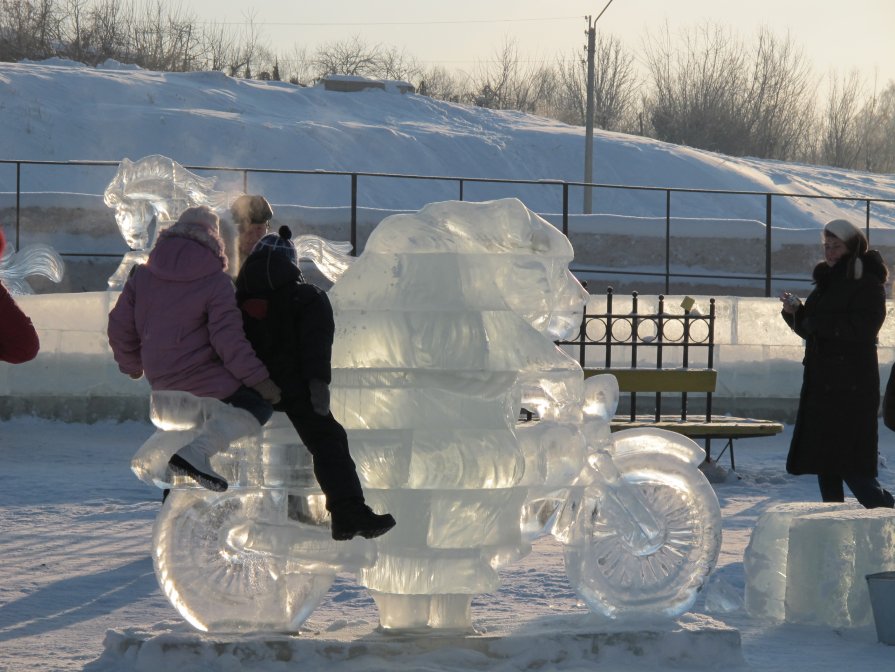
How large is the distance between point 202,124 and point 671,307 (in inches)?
787

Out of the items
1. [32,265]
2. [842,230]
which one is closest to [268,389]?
[842,230]

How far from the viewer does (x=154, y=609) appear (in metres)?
6.14

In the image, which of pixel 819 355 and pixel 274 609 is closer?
pixel 274 609

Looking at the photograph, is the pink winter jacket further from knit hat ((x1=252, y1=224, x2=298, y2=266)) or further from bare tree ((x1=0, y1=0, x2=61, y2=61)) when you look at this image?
bare tree ((x1=0, y1=0, x2=61, y2=61))

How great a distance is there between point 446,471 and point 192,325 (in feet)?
3.33

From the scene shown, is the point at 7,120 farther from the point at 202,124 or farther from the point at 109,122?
the point at 202,124

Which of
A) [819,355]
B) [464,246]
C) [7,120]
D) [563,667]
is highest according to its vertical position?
[7,120]

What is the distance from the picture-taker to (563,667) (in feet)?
16.7

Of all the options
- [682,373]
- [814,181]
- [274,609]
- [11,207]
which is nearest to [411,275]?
[274,609]

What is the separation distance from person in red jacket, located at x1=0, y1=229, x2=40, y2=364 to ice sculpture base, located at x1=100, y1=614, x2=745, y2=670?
3.56 feet

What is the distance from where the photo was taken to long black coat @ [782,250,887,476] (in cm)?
736

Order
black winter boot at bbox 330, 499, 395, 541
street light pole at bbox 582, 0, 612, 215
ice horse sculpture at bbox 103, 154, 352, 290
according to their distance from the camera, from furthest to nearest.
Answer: street light pole at bbox 582, 0, 612, 215, ice horse sculpture at bbox 103, 154, 352, 290, black winter boot at bbox 330, 499, 395, 541

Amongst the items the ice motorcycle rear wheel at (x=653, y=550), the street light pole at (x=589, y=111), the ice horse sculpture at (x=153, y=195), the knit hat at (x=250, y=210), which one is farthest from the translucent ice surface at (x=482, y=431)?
the street light pole at (x=589, y=111)

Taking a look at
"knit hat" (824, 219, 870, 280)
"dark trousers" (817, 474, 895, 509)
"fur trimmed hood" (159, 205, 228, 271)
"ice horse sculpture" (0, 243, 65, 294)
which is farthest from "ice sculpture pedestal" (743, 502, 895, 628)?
"ice horse sculpture" (0, 243, 65, 294)
